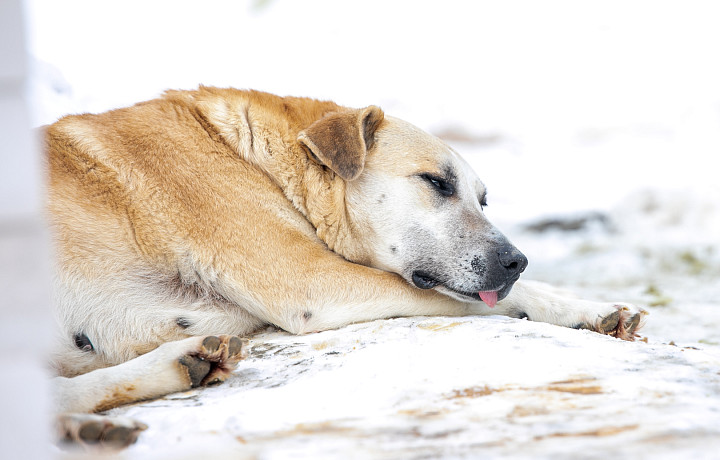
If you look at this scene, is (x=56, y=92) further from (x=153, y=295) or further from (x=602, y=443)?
(x=602, y=443)

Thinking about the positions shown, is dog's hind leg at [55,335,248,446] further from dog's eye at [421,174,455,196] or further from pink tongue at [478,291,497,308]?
dog's eye at [421,174,455,196]

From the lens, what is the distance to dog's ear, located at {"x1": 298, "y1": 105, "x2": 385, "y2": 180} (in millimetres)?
3100

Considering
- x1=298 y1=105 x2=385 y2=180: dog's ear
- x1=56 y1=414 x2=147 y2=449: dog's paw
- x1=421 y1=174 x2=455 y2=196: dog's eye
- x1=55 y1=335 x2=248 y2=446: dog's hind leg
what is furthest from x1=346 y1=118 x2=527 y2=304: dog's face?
x1=56 y1=414 x2=147 y2=449: dog's paw

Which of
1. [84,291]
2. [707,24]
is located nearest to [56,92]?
[84,291]

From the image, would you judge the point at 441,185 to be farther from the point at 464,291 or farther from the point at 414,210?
the point at 464,291

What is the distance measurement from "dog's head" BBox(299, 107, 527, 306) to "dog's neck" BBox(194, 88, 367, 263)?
6 centimetres

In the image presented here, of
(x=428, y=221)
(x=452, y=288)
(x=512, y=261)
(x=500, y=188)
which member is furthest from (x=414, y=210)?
(x=500, y=188)

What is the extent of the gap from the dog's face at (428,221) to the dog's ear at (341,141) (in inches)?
6.1

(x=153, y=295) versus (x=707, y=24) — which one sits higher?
(x=707, y=24)

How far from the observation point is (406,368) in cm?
223

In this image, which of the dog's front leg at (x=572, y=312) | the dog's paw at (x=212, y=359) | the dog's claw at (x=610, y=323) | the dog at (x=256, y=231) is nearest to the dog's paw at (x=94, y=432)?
the dog's paw at (x=212, y=359)

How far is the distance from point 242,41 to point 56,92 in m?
7.21

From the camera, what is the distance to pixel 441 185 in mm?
3229

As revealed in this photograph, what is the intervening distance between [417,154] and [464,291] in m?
0.74
